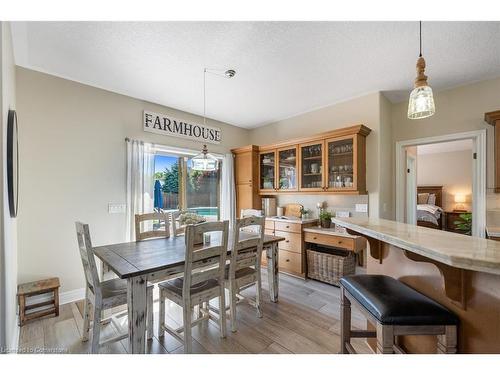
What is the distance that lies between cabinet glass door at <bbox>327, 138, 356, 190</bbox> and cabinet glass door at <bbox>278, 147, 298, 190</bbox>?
591 mm

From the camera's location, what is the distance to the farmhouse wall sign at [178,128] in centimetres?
329

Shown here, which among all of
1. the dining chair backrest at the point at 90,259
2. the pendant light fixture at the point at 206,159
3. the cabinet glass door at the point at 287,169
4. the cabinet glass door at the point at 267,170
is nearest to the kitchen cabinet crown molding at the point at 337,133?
the cabinet glass door at the point at 287,169

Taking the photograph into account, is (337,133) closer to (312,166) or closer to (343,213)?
(312,166)

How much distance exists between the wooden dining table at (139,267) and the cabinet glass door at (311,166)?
1.80 meters

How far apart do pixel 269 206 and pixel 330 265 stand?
150 centimetres

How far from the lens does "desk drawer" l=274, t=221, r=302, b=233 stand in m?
3.31

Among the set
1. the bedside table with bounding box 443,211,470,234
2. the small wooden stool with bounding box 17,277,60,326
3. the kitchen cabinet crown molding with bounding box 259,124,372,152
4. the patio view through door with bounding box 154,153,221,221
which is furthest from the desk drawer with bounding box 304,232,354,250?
the bedside table with bounding box 443,211,470,234

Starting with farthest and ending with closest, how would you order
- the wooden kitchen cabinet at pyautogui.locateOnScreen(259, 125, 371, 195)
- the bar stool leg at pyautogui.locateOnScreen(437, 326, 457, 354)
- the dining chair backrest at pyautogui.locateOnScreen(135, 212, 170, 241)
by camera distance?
the wooden kitchen cabinet at pyautogui.locateOnScreen(259, 125, 371, 195), the dining chair backrest at pyautogui.locateOnScreen(135, 212, 170, 241), the bar stool leg at pyautogui.locateOnScreen(437, 326, 457, 354)

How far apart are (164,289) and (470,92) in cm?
406

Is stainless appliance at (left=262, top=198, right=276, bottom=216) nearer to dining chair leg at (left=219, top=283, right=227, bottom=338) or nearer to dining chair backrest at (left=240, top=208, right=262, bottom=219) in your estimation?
dining chair backrest at (left=240, top=208, right=262, bottom=219)

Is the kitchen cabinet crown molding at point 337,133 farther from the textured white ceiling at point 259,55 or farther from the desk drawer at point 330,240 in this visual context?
the desk drawer at point 330,240

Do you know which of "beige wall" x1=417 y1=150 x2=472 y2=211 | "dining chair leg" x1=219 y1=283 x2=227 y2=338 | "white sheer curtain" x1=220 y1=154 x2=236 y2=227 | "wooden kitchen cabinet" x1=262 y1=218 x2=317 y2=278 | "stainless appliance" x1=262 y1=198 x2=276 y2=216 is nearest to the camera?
"dining chair leg" x1=219 y1=283 x2=227 y2=338
